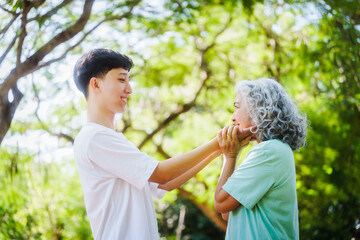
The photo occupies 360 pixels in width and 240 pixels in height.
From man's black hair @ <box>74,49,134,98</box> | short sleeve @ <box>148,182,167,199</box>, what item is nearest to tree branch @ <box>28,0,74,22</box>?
man's black hair @ <box>74,49,134,98</box>

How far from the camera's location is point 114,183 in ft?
6.19

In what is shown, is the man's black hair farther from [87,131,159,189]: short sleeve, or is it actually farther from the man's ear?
[87,131,159,189]: short sleeve

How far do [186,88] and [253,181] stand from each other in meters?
6.63

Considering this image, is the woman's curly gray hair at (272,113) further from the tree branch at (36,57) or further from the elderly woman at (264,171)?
the tree branch at (36,57)

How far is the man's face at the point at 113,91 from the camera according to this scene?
2.03m

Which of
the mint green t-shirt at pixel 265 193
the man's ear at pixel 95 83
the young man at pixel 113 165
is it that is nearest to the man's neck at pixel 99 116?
the young man at pixel 113 165

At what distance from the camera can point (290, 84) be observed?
6641 millimetres

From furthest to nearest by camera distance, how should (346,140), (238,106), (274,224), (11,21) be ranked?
(346,140) → (11,21) → (238,106) → (274,224)

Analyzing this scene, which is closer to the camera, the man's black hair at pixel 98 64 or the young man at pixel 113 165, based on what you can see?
the young man at pixel 113 165

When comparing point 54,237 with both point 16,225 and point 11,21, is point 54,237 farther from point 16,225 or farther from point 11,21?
point 11,21

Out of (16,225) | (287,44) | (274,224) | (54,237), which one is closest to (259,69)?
(287,44)

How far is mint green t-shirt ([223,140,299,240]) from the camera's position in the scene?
1.75 m

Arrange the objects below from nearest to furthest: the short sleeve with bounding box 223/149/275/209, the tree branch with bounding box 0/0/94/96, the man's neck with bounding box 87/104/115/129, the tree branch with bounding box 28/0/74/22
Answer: the short sleeve with bounding box 223/149/275/209 → the man's neck with bounding box 87/104/115/129 → the tree branch with bounding box 0/0/94/96 → the tree branch with bounding box 28/0/74/22

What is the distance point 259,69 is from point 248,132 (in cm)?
538
